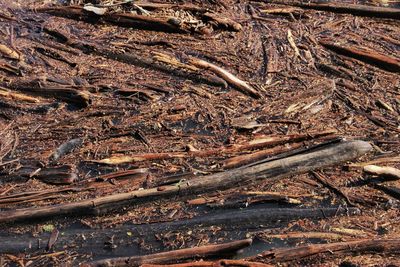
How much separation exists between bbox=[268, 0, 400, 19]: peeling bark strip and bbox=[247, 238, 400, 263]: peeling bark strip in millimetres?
4610

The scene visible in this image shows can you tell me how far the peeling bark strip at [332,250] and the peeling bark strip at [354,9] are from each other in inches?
181

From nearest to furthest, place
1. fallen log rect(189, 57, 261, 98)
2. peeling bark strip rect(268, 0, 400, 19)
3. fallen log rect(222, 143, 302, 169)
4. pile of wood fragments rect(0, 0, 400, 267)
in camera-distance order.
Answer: pile of wood fragments rect(0, 0, 400, 267) < fallen log rect(222, 143, 302, 169) < fallen log rect(189, 57, 261, 98) < peeling bark strip rect(268, 0, 400, 19)

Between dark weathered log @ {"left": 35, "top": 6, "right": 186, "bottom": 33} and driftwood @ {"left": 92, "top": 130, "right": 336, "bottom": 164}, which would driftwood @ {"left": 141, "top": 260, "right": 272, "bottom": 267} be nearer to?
driftwood @ {"left": 92, "top": 130, "right": 336, "bottom": 164}

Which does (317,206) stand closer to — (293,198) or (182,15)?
(293,198)

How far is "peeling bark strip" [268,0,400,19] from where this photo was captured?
799 centimetres

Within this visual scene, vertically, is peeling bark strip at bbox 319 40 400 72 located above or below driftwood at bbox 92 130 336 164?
above

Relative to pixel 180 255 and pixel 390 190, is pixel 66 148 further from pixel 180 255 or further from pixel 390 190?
pixel 390 190

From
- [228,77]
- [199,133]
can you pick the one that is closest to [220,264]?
[199,133]

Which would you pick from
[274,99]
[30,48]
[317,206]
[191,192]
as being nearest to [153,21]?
[30,48]

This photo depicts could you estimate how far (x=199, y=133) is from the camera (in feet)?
18.4

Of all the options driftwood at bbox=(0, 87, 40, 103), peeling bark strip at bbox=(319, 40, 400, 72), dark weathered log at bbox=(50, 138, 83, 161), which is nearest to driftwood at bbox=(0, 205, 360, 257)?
dark weathered log at bbox=(50, 138, 83, 161)

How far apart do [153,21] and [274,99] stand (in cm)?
224

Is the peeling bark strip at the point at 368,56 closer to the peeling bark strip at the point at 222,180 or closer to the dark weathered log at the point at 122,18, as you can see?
the peeling bark strip at the point at 222,180

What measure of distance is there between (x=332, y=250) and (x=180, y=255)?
1.22m
